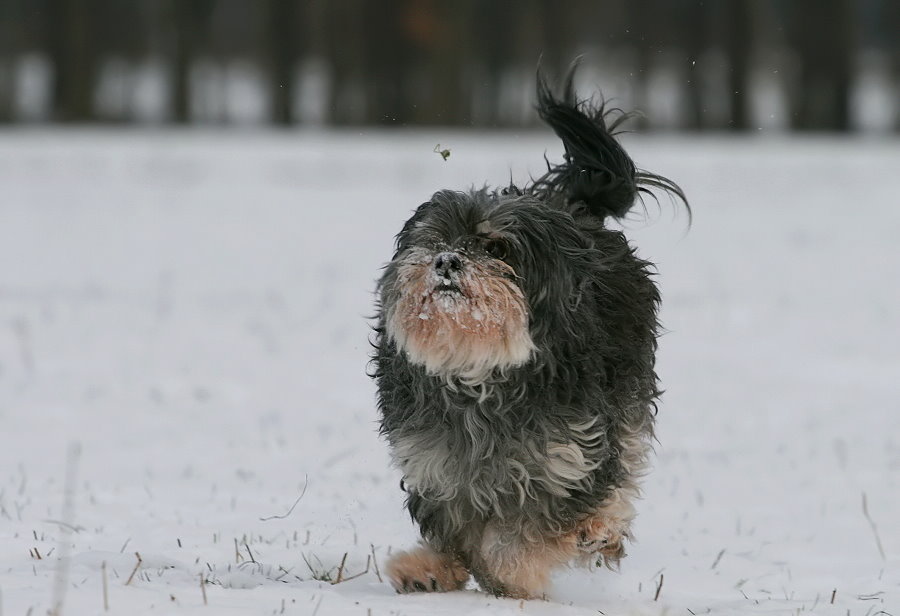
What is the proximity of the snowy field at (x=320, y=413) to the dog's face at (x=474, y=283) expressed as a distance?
0.82m

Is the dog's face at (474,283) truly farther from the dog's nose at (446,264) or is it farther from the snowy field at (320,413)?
the snowy field at (320,413)

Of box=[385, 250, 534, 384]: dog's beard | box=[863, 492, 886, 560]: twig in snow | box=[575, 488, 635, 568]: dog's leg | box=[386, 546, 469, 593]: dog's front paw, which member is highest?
box=[385, 250, 534, 384]: dog's beard

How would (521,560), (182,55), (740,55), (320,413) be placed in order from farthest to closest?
1. (182,55)
2. (740,55)
3. (320,413)
4. (521,560)

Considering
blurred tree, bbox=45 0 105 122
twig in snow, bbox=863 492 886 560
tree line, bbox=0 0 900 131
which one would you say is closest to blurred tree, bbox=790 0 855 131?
tree line, bbox=0 0 900 131

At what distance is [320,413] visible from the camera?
25.4ft

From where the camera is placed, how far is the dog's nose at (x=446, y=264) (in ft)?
13.0

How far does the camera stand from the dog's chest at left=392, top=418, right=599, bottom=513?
4273mm

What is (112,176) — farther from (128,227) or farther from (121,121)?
(121,121)

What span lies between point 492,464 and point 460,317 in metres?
0.60

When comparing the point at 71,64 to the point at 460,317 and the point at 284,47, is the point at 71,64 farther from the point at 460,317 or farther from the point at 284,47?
the point at 460,317

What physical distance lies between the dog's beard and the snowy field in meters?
0.80

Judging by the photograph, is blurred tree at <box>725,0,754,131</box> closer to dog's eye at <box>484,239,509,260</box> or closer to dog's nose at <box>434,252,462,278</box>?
dog's eye at <box>484,239,509,260</box>

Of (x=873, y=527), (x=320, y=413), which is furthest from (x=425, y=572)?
(x=320, y=413)

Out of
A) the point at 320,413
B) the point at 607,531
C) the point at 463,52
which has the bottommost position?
the point at 320,413
